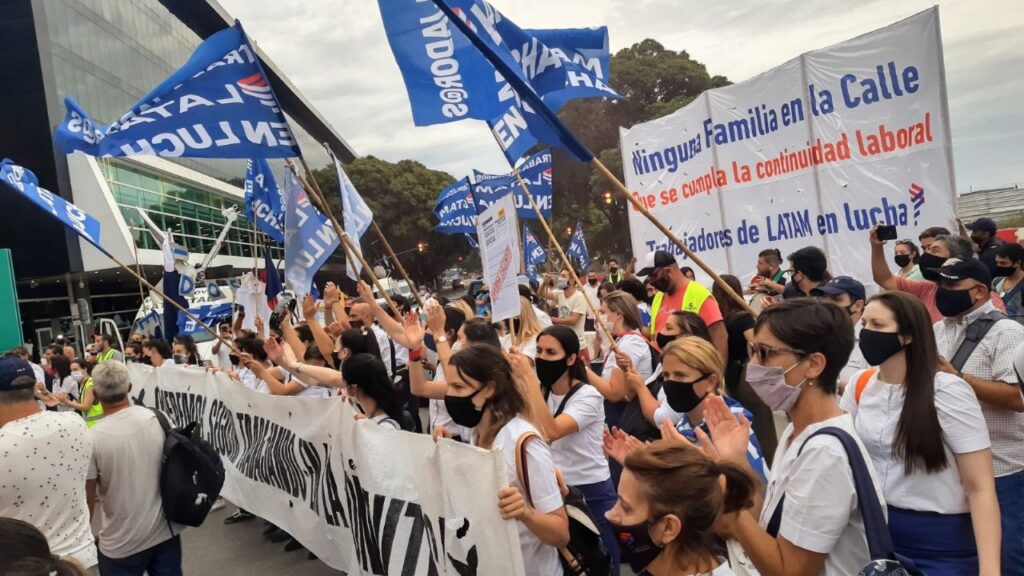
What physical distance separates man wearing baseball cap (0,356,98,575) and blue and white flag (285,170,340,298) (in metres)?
2.29

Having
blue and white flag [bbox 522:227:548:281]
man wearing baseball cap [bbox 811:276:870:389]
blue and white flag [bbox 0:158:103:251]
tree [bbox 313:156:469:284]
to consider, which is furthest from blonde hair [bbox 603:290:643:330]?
tree [bbox 313:156:469:284]

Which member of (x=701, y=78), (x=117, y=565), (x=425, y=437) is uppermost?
(x=701, y=78)

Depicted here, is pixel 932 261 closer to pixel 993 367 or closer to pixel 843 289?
pixel 843 289

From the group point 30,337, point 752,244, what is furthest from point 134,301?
point 752,244

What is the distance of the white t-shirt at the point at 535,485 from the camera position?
250 cm

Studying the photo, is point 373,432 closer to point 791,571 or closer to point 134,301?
point 791,571

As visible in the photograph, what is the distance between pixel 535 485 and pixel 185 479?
2.47 metres

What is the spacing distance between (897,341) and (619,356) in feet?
5.51

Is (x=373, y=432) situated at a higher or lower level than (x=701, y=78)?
lower

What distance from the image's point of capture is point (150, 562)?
157 inches

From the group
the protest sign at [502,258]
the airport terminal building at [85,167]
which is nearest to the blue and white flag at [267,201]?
the protest sign at [502,258]

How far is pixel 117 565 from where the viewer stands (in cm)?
387

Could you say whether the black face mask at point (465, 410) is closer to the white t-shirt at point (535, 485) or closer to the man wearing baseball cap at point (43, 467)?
the white t-shirt at point (535, 485)

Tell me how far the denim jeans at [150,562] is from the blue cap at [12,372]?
3.91 feet
